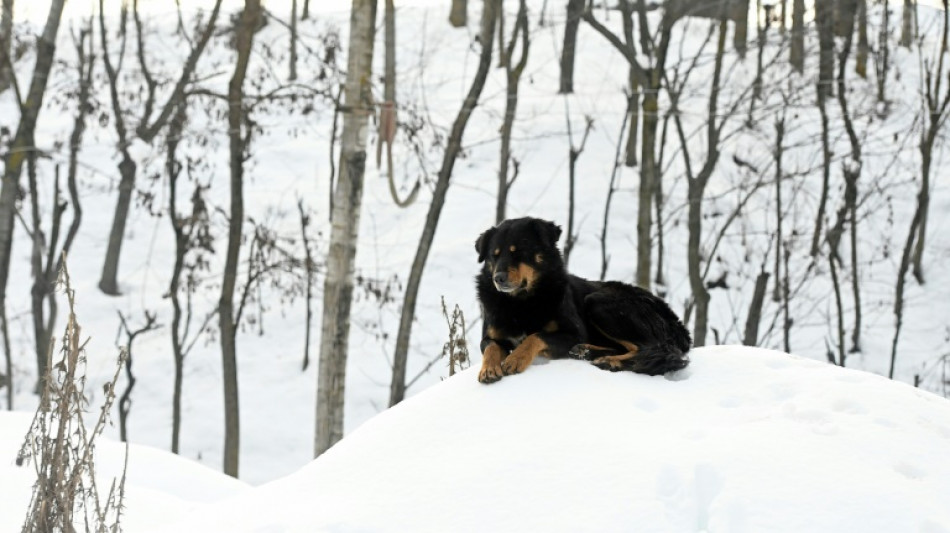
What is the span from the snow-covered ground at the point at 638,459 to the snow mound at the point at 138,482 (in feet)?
5.41

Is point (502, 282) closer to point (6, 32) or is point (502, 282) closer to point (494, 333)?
point (494, 333)

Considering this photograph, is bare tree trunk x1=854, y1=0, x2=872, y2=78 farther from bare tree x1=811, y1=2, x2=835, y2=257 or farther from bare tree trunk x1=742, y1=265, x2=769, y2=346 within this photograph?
bare tree trunk x1=742, y1=265, x2=769, y2=346

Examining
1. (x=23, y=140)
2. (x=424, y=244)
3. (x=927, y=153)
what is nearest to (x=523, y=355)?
(x=424, y=244)

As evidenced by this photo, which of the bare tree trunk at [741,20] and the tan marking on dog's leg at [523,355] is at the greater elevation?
the bare tree trunk at [741,20]

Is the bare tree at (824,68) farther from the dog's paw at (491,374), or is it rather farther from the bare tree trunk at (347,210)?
the dog's paw at (491,374)

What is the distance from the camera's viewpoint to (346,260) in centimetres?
1026

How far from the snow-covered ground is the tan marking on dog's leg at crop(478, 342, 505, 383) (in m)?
0.05

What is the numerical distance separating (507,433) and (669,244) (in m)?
15.7

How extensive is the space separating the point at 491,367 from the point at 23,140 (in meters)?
12.2

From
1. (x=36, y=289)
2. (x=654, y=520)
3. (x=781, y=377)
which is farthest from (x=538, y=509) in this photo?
(x=36, y=289)

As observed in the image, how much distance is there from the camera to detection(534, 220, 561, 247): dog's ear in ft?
16.1

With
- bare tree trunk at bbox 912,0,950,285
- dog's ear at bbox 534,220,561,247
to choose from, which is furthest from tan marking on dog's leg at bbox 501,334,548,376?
bare tree trunk at bbox 912,0,950,285

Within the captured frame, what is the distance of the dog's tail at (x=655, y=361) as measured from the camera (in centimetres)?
450

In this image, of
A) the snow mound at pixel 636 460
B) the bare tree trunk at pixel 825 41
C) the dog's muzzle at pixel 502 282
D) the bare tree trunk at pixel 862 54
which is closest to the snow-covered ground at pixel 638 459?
the snow mound at pixel 636 460
